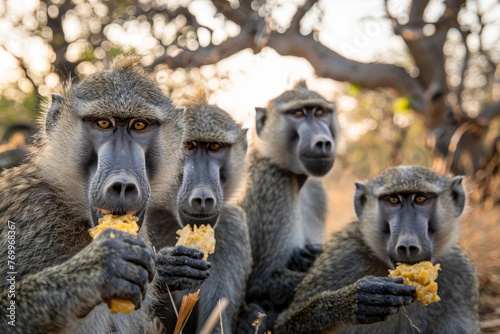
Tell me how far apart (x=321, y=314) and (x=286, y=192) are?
67.9 inches

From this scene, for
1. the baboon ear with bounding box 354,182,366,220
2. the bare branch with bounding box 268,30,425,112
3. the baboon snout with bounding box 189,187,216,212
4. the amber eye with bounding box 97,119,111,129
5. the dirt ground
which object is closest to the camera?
the amber eye with bounding box 97,119,111,129

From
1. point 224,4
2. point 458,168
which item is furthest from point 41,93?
point 458,168

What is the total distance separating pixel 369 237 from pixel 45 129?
7.55 ft

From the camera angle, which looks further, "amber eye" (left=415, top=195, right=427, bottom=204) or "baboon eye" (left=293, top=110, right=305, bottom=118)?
"baboon eye" (left=293, top=110, right=305, bottom=118)

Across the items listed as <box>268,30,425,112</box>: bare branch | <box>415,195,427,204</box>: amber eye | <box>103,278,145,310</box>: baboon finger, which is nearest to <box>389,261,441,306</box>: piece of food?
<box>415,195,427,204</box>: amber eye

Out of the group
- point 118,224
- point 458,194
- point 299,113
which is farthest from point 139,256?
point 299,113

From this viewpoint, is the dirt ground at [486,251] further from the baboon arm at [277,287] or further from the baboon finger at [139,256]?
the baboon finger at [139,256]

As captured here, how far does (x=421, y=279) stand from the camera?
340 cm

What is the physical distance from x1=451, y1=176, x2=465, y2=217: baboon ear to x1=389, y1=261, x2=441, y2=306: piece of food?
83cm

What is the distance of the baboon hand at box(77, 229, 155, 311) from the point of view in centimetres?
222

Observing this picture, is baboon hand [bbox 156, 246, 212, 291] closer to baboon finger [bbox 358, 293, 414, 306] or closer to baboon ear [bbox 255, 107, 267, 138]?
baboon finger [bbox 358, 293, 414, 306]

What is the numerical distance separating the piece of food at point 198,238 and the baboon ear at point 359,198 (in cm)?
124

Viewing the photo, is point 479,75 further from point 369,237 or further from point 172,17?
point 369,237

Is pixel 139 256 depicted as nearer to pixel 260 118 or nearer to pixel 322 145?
pixel 322 145
